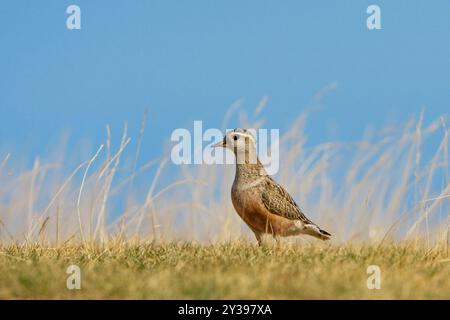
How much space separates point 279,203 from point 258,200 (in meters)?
0.31

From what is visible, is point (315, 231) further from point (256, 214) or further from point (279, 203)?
point (256, 214)

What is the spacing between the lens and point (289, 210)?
10.7m

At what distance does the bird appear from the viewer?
34.2 ft

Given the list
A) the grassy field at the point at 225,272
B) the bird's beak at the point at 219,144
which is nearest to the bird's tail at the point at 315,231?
the grassy field at the point at 225,272

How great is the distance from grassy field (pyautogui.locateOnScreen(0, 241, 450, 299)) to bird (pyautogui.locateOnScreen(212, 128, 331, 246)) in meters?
0.62

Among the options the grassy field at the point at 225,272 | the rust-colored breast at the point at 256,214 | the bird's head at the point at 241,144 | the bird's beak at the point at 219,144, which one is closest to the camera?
the grassy field at the point at 225,272

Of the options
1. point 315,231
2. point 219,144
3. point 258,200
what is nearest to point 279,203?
point 258,200

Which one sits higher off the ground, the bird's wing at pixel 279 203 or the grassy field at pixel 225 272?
the bird's wing at pixel 279 203

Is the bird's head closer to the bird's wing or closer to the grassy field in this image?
the bird's wing

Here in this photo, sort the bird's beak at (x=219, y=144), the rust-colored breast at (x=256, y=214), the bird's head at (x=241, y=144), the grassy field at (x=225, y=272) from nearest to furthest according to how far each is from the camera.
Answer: the grassy field at (x=225, y=272), the rust-colored breast at (x=256, y=214), the bird's head at (x=241, y=144), the bird's beak at (x=219, y=144)

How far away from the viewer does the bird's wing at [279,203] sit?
10469 millimetres

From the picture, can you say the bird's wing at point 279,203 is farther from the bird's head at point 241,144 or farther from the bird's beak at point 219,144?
the bird's beak at point 219,144
